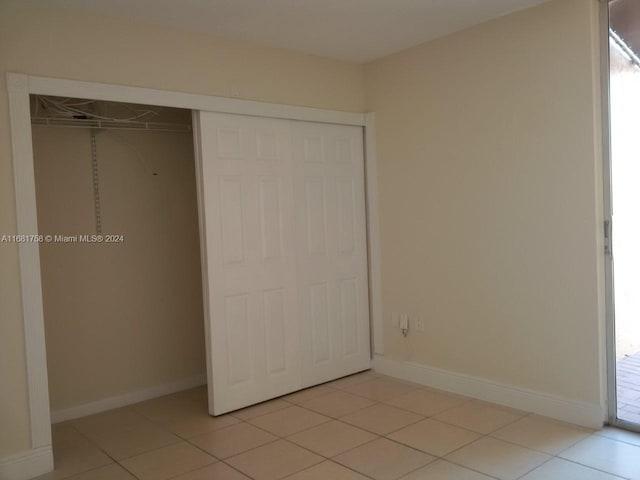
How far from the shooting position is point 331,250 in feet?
14.3

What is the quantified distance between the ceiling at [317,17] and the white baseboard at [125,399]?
8.52ft

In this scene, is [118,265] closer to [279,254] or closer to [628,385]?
[279,254]

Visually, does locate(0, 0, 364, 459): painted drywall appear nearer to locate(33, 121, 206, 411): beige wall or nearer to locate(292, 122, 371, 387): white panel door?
locate(292, 122, 371, 387): white panel door

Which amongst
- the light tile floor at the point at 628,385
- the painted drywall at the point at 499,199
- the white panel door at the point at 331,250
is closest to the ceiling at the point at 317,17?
the painted drywall at the point at 499,199

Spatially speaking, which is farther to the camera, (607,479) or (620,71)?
(620,71)

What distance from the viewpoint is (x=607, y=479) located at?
8.62 feet

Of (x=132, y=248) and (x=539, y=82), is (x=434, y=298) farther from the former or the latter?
(x=132, y=248)

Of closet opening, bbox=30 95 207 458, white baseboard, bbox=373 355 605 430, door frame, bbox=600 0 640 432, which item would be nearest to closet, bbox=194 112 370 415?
white baseboard, bbox=373 355 605 430

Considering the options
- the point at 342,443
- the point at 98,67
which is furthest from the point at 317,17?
the point at 342,443

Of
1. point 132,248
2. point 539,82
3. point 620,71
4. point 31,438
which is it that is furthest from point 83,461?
point 620,71

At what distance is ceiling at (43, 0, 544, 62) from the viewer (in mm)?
3160

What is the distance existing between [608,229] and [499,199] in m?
0.70

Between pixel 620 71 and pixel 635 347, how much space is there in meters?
1.62

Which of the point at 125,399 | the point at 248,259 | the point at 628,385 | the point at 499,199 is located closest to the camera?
the point at 628,385
